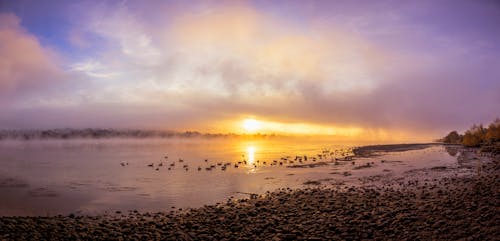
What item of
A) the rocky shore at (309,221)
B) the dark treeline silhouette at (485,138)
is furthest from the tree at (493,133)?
the rocky shore at (309,221)

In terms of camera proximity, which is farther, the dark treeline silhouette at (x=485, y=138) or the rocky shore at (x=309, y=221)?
the dark treeline silhouette at (x=485, y=138)

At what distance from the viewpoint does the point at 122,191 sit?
27219mm

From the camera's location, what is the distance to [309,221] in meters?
15.5

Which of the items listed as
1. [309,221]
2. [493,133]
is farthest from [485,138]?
[309,221]

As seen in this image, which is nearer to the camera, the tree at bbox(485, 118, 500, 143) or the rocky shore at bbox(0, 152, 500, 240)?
the rocky shore at bbox(0, 152, 500, 240)

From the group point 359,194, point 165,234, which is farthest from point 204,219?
point 359,194

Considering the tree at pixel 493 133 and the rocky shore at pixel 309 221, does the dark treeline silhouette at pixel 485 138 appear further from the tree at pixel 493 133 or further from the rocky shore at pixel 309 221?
the rocky shore at pixel 309 221

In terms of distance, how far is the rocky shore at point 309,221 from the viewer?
13672 millimetres

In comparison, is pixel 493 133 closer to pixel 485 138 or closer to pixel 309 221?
pixel 485 138

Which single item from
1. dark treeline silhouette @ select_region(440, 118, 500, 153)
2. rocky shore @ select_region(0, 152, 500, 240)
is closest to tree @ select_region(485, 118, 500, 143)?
dark treeline silhouette @ select_region(440, 118, 500, 153)

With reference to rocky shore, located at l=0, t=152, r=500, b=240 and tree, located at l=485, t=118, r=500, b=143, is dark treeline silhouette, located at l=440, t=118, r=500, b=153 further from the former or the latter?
rocky shore, located at l=0, t=152, r=500, b=240

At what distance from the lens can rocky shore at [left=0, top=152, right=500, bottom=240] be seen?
1367 cm

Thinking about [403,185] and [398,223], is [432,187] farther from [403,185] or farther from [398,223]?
[398,223]

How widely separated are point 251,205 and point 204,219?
392 cm
